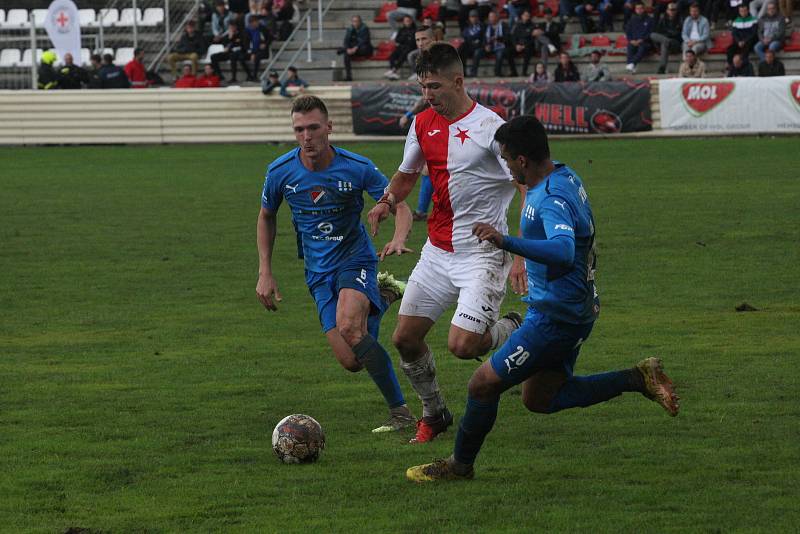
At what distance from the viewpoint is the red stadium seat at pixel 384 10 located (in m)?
38.2

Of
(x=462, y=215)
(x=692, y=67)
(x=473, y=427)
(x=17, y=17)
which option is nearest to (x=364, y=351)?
(x=462, y=215)

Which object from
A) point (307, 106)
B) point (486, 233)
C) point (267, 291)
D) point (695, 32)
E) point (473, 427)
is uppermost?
point (307, 106)

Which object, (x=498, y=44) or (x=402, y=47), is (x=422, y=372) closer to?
(x=498, y=44)

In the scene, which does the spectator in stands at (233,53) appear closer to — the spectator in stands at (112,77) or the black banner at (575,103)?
the spectator in stands at (112,77)

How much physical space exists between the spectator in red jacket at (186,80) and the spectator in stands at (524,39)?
27.7 ft

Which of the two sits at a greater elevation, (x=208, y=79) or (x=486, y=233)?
(x=486, y=233)

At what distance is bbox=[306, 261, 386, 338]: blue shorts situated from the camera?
24.8ft

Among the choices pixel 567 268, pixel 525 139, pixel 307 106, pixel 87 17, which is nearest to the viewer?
pixel 567 268

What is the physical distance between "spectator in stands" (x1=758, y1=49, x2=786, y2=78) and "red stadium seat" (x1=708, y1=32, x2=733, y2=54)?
2925 mm

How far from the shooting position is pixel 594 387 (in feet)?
21.1

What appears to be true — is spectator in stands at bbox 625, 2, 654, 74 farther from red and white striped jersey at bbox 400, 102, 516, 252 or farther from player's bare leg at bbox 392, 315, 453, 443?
player's bare leg at bbox 392, 315, 453, 443

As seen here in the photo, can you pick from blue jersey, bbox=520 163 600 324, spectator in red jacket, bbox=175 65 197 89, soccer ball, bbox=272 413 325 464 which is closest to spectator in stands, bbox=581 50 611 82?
spectator in red jacket, bbox=175 65 197 89

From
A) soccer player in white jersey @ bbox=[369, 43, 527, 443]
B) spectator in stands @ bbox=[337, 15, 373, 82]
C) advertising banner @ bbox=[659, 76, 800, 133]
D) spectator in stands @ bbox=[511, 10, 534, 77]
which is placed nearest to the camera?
soccer player in white jersey @ bbox=[369, 43, 527, 443]

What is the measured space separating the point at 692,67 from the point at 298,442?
2634 centimetres
